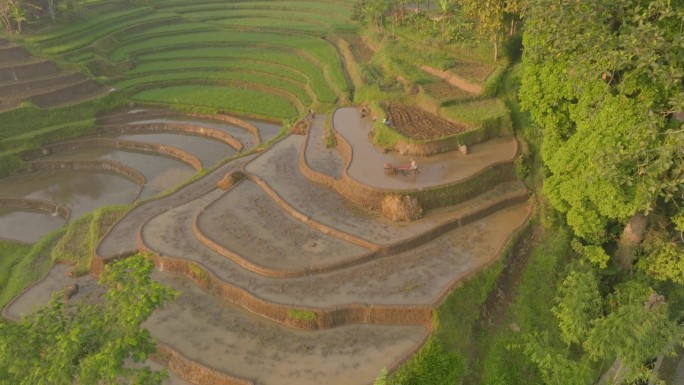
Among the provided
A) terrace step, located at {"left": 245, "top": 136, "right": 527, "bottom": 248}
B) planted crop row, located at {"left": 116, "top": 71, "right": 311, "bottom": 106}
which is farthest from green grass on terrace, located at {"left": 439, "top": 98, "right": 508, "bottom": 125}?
planted crop row, located at {"left": 116, "top": 71, "right": 311, "bottom": 106}

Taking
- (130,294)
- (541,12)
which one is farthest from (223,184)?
(541,12)

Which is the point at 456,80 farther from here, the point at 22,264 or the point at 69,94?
the point at 69,94

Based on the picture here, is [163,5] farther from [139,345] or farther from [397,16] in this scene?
[139,345]

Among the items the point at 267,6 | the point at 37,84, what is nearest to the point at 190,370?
the point at 37,84

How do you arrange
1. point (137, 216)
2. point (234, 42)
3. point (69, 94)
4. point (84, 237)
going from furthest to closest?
1. point (234, 42)
2. point (69, 94)
3. point (137, 216)
4. point (84, 237)

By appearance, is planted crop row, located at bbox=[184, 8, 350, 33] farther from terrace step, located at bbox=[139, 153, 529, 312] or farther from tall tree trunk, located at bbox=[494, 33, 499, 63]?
terrace step, located at bbox=[139, 153, 529, 312]

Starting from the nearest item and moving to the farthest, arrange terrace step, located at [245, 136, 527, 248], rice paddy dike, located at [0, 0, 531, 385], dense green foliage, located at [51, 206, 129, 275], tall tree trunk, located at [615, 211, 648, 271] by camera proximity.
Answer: rice paddy dike, located at [0, 0, 531, 385] < tall tree trunk, located at [615, 211, 648, 271] < terrace step, located at [245, 136, 527, 248] < dense green foliage, located at [51, 206, 129, 275]
